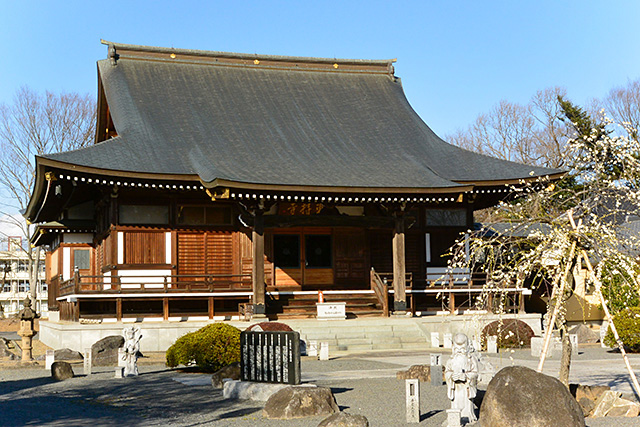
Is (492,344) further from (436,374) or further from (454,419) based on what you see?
(454,419)

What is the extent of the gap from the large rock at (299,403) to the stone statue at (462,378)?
2149mm

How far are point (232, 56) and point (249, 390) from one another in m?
23.6

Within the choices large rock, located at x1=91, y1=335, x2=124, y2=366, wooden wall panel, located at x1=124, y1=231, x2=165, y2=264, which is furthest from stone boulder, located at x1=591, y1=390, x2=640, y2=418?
wooden wall panel, located at x1=124, y1=231, x2=165, y2=264

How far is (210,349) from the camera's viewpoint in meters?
17.9

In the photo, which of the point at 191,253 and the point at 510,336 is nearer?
the point at 510,336

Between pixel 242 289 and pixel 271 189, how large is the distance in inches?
155

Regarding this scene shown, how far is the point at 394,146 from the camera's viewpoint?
3041 cm

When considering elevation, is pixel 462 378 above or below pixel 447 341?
above

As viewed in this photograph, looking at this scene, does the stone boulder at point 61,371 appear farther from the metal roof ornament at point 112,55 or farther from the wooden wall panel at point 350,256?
the metal roof ornament at point 112,55

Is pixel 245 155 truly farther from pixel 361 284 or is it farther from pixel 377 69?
pixel 377 69

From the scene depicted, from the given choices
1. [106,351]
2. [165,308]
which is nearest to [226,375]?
[106,351]

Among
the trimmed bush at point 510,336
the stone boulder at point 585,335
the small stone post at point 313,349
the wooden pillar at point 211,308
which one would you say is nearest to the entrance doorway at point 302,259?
the wooden pillar at point 211,308

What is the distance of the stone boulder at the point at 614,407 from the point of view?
1131 cm

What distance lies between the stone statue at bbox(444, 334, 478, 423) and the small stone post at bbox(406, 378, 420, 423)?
1.55 ft
